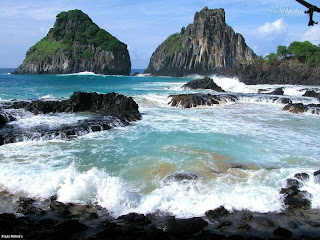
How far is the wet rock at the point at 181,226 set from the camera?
650 centimetres

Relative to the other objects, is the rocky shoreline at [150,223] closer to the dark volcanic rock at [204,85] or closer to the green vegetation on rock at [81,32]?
the dark volcanic rock at [204,85]

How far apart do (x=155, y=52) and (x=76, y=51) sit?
35481 mm

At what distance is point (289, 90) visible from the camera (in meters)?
42.6

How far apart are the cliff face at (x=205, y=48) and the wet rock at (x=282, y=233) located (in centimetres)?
11279

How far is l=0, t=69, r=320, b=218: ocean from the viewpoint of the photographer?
8430 millimetres

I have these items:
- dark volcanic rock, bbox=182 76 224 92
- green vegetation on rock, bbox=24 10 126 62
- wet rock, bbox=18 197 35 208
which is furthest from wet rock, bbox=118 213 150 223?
green vegetation on rock, bbox=24 10 126 62

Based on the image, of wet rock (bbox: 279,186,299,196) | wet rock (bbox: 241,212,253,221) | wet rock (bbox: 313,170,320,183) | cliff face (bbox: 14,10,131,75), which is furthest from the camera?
cliff face (bbox: 14,10,131,75)

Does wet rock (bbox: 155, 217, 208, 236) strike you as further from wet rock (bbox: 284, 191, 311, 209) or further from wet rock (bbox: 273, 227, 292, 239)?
wet rock (bbox: 284, 191, 311, 209)

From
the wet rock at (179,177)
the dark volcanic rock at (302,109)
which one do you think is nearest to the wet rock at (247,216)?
the wet rock at (179,177)

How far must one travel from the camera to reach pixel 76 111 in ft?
73.8

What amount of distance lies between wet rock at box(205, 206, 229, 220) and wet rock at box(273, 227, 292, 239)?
1389 mm

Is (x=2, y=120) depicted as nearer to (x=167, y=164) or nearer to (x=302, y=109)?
(x=167, y=164)

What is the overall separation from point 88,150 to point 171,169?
14.7ft

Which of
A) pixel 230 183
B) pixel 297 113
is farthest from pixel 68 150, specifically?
pixel 297 113
